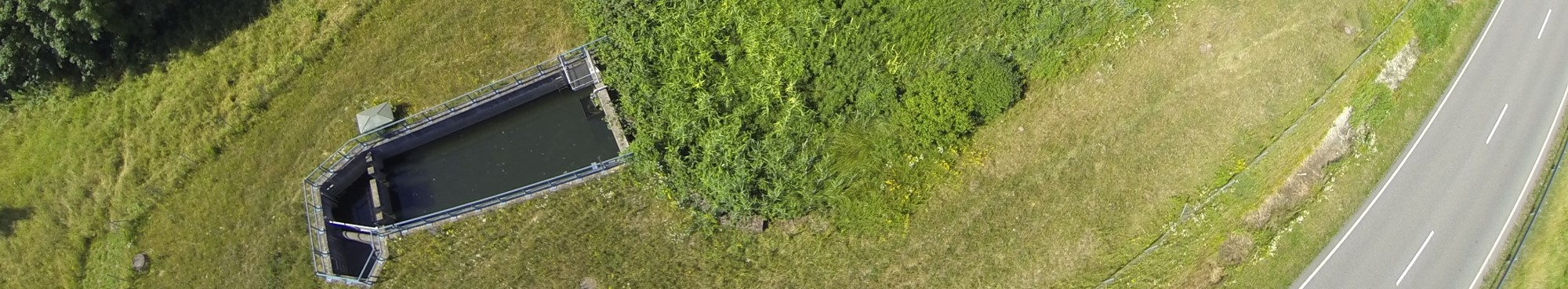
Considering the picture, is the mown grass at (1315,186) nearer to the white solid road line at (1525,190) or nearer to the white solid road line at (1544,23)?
the white solid road line at (1525,190)

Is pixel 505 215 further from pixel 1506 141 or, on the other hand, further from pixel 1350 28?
pixel 1506 141

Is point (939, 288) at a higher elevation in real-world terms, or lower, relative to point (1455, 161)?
higher

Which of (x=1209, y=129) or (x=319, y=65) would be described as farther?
(x=319, y=65)

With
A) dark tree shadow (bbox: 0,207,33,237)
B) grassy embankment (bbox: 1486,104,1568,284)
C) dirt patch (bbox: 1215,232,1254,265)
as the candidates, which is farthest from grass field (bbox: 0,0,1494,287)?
grassy embankment (bbox: 1486,104,1568,284)

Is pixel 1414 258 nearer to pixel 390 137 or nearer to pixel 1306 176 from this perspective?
pixel 1306 176

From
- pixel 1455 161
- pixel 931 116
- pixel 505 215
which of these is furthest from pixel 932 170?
pixel 1455 161

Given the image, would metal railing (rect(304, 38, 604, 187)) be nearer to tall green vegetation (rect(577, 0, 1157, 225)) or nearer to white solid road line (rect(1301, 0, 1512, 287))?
tall green vegetation (rect(577, 0, 1157, 225))

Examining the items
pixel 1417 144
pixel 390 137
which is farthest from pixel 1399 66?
pixel 390 137
